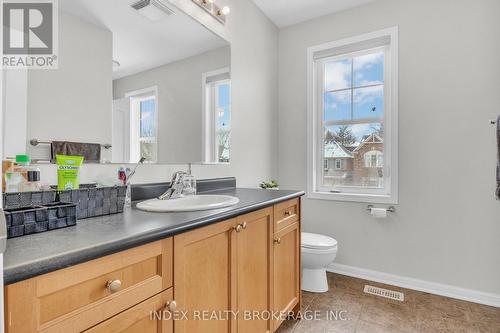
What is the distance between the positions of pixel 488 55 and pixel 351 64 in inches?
39.2

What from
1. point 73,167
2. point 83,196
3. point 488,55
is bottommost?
point 83,196

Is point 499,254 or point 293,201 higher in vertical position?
point 293,201

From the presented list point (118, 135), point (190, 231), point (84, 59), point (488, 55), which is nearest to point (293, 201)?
point (190, 231)

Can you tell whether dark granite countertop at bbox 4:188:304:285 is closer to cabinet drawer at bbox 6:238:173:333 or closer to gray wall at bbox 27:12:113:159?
cabinet drawer at bbox 6:238:173:333

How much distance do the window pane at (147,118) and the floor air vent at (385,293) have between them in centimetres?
204

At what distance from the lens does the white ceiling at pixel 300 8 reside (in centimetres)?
245

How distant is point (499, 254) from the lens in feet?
6.57

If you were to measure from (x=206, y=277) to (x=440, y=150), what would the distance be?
2.10m

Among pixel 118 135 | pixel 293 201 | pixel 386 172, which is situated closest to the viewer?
pixel 118 135

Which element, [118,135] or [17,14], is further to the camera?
[118,135]

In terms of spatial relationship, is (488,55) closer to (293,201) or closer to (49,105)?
(293,201)

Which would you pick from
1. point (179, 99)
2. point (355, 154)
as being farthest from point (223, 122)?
point (355, 154)

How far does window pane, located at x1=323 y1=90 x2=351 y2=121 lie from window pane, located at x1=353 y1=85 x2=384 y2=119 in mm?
64

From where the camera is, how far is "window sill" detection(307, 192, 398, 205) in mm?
2380
